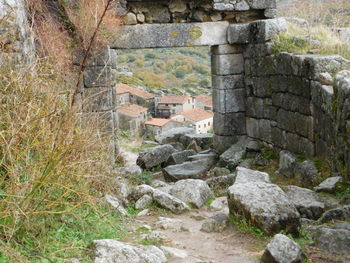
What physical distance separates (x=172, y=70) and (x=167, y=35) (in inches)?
1253

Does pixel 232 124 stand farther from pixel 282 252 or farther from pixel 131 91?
pixel 131 91

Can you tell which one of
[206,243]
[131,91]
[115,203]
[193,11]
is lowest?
[131,91]

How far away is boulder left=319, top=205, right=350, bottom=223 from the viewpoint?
460cm

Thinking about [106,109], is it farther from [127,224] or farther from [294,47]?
[127,224]

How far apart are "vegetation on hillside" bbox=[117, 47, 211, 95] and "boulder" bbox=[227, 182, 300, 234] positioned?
1063 inches

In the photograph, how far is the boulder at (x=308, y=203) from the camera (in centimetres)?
511

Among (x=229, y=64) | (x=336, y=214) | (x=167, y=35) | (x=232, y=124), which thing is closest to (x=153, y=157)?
(x=232, y=124)

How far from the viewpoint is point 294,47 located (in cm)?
777

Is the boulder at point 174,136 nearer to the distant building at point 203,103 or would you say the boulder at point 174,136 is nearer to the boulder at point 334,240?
the boulder at point 334,240

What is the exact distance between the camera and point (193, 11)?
349 inches

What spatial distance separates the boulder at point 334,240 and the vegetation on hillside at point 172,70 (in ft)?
91.2

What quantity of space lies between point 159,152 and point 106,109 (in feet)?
6.89

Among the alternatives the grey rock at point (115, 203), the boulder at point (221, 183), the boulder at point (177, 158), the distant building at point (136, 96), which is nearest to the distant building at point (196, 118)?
the distant building at point (136, 96)

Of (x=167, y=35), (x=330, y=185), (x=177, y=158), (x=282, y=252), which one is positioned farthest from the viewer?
(x=177, y=158)
